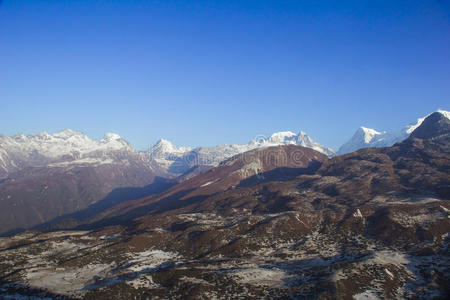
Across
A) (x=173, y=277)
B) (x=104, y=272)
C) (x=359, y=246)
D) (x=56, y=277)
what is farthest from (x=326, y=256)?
(x=56, y=277)

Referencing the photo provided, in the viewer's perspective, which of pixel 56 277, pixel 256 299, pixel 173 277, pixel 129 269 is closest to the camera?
pixel 256 299

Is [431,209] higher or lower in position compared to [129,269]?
higher

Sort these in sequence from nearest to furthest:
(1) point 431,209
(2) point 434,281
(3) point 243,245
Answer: (2) point 434,281, (3) point 243,245, (1) point 431,209

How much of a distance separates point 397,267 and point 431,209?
201ft

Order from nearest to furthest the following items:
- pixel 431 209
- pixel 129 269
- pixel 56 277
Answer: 1. pixel 56 277
2. pixel 129 269
3. pixel 431 209

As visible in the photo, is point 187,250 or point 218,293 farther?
point 187,250

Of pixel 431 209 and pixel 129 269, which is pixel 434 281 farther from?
pixel 129 269

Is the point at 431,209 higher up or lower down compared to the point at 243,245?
higher up

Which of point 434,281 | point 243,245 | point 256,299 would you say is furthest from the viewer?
point 243,245

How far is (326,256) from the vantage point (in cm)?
9938

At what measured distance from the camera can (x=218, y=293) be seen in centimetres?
7112

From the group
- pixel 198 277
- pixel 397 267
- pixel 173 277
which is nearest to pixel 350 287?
pixel 397 267

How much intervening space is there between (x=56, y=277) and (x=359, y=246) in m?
97.1

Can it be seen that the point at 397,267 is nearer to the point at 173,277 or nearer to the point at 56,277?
the point at 173,277
